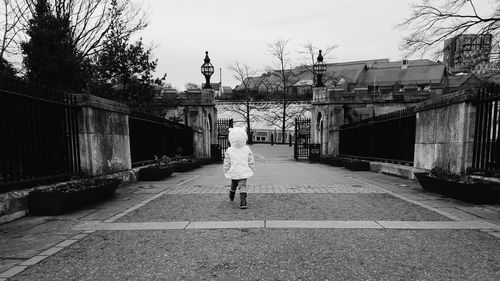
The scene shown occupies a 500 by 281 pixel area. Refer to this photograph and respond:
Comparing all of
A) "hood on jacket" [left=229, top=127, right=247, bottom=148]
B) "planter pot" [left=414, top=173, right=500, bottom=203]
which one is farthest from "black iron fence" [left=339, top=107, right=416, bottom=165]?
"hood on jacket" [left=229, top=127, right=247, bottom=148]

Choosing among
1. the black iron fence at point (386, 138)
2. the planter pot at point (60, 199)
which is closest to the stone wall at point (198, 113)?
the black iron fence at point (386, 138)

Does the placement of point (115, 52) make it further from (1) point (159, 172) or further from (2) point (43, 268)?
(2) point (43, 268)

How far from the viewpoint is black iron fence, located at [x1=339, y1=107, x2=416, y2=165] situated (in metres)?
9.87

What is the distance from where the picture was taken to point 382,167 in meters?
11.5

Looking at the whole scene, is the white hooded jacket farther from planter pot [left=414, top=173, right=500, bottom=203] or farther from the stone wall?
the stone wall

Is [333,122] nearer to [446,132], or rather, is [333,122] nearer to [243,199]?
[446,132]

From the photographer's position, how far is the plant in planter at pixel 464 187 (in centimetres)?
546

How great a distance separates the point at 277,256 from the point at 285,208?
7.27 ft

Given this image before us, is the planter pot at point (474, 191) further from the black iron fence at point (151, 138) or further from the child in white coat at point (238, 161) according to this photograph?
the black iron fence at point (151, 138)

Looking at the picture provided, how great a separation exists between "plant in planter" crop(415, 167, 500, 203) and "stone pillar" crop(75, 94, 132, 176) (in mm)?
7394

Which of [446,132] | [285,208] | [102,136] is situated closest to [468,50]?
[446,132]

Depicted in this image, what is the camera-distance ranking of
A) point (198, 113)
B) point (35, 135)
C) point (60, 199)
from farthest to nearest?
point (198, 113) < point (35, 135) < point (60, 199)

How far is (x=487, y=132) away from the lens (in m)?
6.29

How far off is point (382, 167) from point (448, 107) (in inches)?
176
